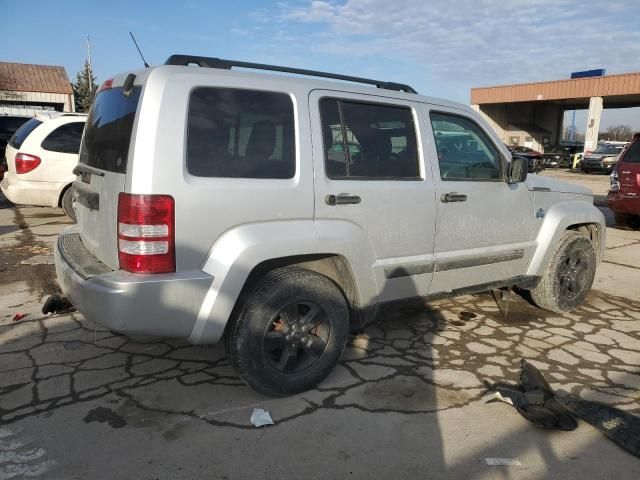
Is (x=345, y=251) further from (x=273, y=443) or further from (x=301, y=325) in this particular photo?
(x=273, y=443)

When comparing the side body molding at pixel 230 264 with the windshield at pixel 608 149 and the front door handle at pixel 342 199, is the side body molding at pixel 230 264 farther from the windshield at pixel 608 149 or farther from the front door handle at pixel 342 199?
the windshield at pixel 608 149

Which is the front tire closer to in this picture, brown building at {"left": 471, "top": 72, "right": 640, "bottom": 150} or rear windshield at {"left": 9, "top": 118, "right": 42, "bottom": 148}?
rear windshield at {"left": 9, "top": 118, "right": 42, "bottom": 148}

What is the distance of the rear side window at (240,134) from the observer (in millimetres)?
2697

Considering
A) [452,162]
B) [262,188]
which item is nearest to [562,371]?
[452,162]

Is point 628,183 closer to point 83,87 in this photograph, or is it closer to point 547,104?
point 547,104

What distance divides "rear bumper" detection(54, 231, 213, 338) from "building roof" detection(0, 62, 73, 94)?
124 ft

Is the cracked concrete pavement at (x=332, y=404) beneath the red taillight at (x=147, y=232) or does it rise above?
beneath

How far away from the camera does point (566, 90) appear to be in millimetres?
33188

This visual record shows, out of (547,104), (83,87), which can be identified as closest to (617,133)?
(547,104)

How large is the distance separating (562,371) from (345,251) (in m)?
1.85

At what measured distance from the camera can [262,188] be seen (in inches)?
112

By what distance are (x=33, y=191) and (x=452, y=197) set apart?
6988mm

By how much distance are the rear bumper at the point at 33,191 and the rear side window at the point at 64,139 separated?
0.59 meters

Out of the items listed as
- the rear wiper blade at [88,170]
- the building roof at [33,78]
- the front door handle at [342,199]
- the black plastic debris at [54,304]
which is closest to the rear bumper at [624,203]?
the front door handle at [342,199]
